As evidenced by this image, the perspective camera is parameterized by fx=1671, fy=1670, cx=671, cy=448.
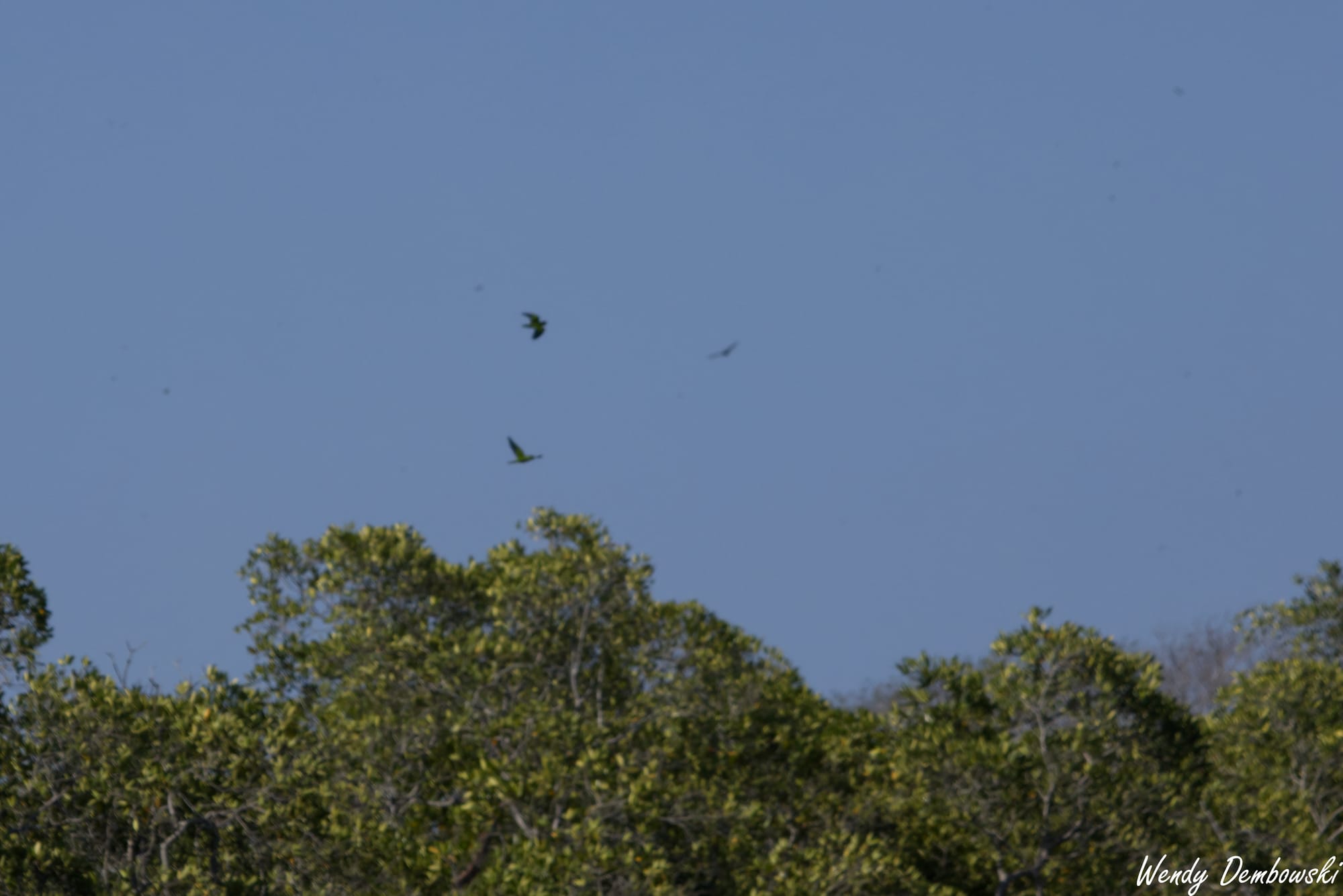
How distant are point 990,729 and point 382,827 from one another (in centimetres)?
789

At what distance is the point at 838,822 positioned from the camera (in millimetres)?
22969

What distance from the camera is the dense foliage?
62.2 ft

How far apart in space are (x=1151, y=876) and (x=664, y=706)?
6508 mm

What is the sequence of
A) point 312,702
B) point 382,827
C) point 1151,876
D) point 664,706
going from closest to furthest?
point 382,827, point 1151,876, point 664,706, point 312,702

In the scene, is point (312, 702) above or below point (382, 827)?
above

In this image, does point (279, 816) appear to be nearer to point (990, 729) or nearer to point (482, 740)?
point (482, 740)

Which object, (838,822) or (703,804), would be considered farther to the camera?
(838,822)

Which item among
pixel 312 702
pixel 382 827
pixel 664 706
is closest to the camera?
pixel 382 827

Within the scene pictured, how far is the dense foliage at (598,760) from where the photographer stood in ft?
62.2

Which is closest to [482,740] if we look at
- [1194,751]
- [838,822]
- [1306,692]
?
[838,822]

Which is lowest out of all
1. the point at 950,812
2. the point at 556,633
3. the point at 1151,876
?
the point at 1151,876

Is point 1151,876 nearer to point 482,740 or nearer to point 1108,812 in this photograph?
point 1108,812

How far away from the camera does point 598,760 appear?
19.1 meters

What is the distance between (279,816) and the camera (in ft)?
63.1
